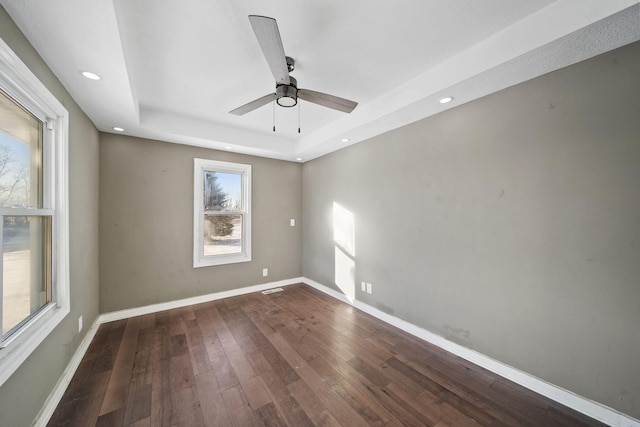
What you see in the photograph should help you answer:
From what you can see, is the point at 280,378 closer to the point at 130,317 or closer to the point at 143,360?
the point at 143,360

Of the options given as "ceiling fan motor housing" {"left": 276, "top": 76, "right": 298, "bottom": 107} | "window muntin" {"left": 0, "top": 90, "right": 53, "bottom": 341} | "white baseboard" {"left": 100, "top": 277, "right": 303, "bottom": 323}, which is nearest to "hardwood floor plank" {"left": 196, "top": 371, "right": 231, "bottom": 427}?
"window muntin" {"left": 0, "top": 90, "right": 53, "bottom": 341}

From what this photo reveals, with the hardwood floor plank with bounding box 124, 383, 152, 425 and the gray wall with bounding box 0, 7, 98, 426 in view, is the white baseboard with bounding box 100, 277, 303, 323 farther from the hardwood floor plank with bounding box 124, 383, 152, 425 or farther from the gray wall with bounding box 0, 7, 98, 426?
the hardwood floor plank with bounding box 124, 383, 152, 425

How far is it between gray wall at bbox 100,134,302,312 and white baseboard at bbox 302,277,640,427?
270 cm

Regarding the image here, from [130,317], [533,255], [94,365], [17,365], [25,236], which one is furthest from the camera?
[130,317]

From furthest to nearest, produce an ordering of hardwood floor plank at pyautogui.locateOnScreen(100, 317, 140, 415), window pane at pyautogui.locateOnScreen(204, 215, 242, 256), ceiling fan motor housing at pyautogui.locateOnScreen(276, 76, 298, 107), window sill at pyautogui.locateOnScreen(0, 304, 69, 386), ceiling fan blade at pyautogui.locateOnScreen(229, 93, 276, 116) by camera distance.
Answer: window pane at pyautogui.locateOnScreen(204, 215, 242, 256), ceiling fan blade at pyautogui.locateOnScreen(229, 93, 276, 116), ceiling fan motor housing at pyautogui.locateOnScreen(276, 76, 298, 107), hardwood floor plank at pyautogui.locateOnScreen(100, 317, 140, 415), window sill at pyautogui.locateOnScreen(0, 304, 69, 386)

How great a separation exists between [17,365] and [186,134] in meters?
2.64

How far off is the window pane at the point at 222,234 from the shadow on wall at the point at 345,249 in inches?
65.7

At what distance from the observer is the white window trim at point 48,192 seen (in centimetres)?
124

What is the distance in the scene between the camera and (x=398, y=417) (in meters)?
1.60

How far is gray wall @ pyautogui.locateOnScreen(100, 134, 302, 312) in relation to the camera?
118 inches

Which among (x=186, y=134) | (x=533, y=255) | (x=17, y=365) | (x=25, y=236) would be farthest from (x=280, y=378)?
(x=186, y=134)

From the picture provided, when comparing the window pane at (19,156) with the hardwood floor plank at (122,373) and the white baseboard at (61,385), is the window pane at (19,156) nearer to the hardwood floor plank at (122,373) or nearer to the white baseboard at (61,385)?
the white baseboard at (61,385)

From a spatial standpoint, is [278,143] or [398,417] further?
[278,143]

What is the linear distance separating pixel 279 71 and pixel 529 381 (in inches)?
120
